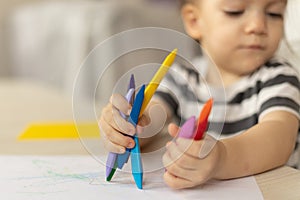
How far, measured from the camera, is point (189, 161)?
1.82ft

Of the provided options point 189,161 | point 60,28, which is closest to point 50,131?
point 189,161

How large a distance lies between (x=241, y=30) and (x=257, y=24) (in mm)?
33

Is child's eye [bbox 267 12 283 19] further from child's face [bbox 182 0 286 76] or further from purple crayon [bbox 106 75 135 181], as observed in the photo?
purple crayon [bbox 106 75 135 181]

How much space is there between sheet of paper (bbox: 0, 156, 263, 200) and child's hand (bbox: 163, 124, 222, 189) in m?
0.01

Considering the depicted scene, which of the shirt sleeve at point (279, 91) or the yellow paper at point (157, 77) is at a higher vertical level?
the yellow paper at point (157, 77)

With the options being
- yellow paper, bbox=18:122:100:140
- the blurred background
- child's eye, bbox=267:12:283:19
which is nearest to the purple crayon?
yellow paper, bbox=18:122:100:140

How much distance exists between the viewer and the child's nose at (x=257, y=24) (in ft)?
2.58

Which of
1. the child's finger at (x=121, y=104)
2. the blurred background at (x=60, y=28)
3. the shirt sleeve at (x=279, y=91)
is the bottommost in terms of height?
the blurred background at (x=60, y=28)

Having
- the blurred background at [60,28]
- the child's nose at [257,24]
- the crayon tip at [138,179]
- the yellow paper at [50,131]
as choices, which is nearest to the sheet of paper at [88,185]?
the crayon tip at [138,179]

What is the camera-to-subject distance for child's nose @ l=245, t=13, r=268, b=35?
2.58 ft

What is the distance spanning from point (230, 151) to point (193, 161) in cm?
8

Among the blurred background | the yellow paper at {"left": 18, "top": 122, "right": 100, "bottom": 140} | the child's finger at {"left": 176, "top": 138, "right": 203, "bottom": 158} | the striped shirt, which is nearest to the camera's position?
the child's finger at {"left": 176, "top": 138, "right": 203, "bottom": 158}

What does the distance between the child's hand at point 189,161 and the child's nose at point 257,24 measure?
258 mm

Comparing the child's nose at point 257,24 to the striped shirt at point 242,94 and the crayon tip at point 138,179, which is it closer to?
the striped shirt at point 242,94
